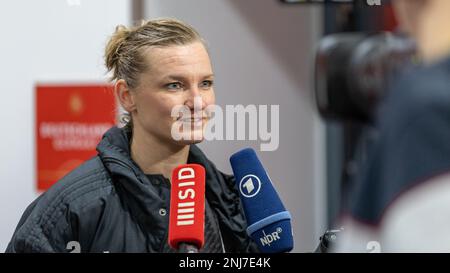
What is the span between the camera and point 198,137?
4.54 ft

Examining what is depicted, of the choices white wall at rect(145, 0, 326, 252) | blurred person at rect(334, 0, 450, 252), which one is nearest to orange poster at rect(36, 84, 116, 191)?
white wall at rect(145, 0, 326, 252)

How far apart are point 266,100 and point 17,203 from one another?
51cm

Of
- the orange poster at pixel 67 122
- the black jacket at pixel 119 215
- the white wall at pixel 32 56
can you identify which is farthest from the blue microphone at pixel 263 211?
the orange poster at pixel 67 122

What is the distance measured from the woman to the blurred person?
2.06 ft

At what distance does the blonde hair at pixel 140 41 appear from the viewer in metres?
1.38

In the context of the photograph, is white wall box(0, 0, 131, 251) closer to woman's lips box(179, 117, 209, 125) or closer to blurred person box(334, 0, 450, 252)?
woman's lips box(179, 117, 209, 125)

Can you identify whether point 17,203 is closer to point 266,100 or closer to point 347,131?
point 266,100

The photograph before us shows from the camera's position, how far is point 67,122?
6.93 ft

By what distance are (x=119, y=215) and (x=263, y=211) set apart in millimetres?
240

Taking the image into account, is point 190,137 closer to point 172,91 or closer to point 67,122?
point 172,91

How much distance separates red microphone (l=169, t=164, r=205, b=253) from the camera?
1203 millimetres

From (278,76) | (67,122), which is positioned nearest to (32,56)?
(67,122)

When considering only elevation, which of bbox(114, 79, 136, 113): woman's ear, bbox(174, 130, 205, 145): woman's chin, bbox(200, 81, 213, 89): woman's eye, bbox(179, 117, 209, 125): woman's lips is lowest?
bbox(174, 130, 205, 145): woman's chin
